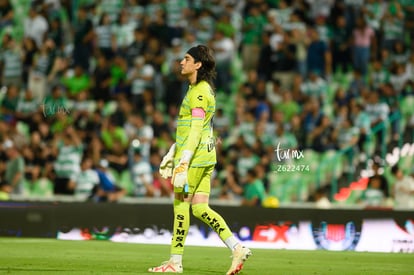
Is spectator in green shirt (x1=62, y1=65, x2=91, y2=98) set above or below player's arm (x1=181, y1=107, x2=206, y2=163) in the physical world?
above

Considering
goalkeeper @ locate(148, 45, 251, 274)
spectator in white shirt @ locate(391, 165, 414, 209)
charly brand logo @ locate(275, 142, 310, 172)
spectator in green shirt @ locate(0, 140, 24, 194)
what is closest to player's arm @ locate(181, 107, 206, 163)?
goalkeeper @ locate(148, 45, 251, 274)

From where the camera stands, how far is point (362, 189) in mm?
17953

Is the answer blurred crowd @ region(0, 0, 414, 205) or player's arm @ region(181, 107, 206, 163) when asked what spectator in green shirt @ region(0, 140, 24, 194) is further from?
player's arm @ region(181, 107, 206, 163)

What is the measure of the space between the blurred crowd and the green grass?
105 inches

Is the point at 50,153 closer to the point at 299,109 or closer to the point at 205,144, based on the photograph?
the point at 299,109

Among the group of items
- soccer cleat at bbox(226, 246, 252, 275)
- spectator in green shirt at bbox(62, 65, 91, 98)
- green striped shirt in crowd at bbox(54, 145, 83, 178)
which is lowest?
soccer cleat at bbox(226, 246, 252, 275)

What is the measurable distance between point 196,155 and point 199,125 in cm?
40

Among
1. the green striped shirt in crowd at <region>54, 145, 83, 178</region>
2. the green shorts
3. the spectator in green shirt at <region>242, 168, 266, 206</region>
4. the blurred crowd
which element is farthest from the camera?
the green striped shirt in crowd at <region>54, 145, 83, 178</region>

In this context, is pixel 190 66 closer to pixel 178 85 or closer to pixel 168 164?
pixel 168 164

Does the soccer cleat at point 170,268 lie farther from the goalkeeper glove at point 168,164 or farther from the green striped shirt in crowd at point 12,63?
the green striped shirt in crowd at point 12,63

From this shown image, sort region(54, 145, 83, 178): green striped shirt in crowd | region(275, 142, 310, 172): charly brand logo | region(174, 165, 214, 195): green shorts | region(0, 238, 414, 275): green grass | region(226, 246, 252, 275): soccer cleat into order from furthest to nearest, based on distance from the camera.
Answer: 1. region(54, 145, 83, 178): green striped shirt in crowd
2. region(275, 142, 310, 172): charly brand logo
3. region(0, 238, 414, 275): green grass
4. region(174, 165, 214, 195): green shorts
5. region(226, 246, 252, 275): soccer cleat

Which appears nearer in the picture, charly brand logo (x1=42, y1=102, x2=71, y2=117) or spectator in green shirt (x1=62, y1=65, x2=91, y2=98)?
charly brand logo (x1=42, y1=102, x2=71, y2=117)

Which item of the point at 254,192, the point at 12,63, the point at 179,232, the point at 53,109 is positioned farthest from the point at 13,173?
the point at 179,232

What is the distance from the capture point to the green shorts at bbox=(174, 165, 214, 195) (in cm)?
1156
